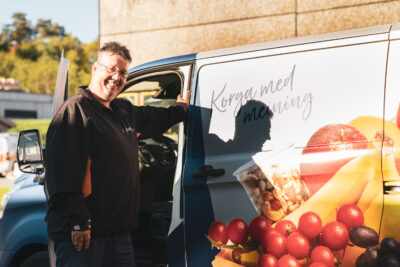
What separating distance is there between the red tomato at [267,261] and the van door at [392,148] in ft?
1.84

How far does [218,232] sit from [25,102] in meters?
63.5

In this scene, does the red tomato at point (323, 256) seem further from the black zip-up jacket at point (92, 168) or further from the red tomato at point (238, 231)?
the black zip-up jacket at point (92, 168)

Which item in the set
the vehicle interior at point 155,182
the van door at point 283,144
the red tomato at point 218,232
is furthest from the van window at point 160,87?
the red tomato at point 218,232

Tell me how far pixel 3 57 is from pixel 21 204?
88928mm

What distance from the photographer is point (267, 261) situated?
2.52 m

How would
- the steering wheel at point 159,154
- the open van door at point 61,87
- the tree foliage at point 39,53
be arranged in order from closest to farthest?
1. the open van door at point 61,87
2. the steering wheel at point 159,154
3. the tree foliage at point 39,53

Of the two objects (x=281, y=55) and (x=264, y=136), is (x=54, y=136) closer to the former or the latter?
(x=264, y=136)

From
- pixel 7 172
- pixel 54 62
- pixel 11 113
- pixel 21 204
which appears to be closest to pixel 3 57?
pixel 54 62

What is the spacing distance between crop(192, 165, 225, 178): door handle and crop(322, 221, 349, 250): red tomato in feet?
2.12

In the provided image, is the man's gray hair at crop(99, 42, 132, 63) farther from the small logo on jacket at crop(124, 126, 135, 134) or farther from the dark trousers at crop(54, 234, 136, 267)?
the dark trousers at crop(54, 234, 136, 267)

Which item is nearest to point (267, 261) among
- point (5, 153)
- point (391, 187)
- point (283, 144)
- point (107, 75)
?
point (283, 144)

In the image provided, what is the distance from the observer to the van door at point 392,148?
2.22 m

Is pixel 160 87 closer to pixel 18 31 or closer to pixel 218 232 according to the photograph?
pixel 218 232

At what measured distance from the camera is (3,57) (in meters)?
84.5
